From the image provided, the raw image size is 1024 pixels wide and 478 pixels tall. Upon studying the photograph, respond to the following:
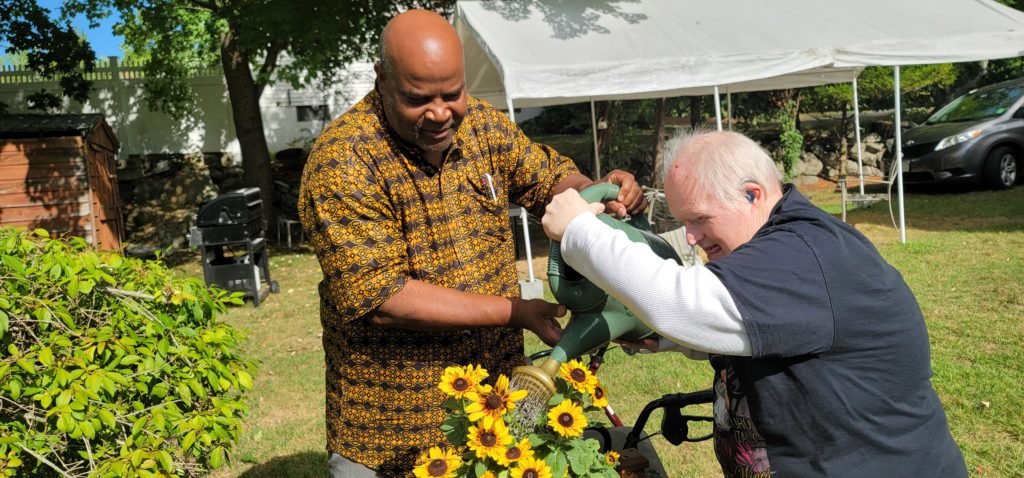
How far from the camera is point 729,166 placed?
161 centimetres

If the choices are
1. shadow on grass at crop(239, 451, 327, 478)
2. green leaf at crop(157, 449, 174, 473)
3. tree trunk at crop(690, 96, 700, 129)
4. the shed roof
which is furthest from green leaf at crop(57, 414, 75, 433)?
tree trunk at crop(690, 96, 700, 129)

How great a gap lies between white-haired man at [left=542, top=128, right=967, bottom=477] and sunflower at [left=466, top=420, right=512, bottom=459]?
0.37m

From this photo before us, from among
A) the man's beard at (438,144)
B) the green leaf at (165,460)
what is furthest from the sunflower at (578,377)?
the green leaf at (165,460)

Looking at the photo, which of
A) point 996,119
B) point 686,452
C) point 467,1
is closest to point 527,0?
point 467,1

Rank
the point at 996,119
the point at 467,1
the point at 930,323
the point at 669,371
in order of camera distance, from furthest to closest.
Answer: the point at 996,119, the point at 467,1, the point at 930,323, the point at 669,371

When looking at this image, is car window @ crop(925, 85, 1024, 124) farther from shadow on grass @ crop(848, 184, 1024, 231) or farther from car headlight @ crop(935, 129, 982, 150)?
shadow on grass @ crop(848, 184, 1024, 231)

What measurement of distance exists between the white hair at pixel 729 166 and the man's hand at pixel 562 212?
25 centimetres

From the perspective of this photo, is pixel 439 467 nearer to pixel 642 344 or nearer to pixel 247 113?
pixel 642 344

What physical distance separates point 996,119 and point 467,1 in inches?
330

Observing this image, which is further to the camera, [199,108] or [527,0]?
[199,108]

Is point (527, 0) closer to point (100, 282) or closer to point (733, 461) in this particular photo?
point (100, 282)

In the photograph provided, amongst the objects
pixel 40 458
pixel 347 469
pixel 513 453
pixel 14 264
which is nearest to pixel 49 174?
pixel 14 264

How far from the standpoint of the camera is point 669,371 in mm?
5055

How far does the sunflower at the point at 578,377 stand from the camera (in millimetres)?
1674
